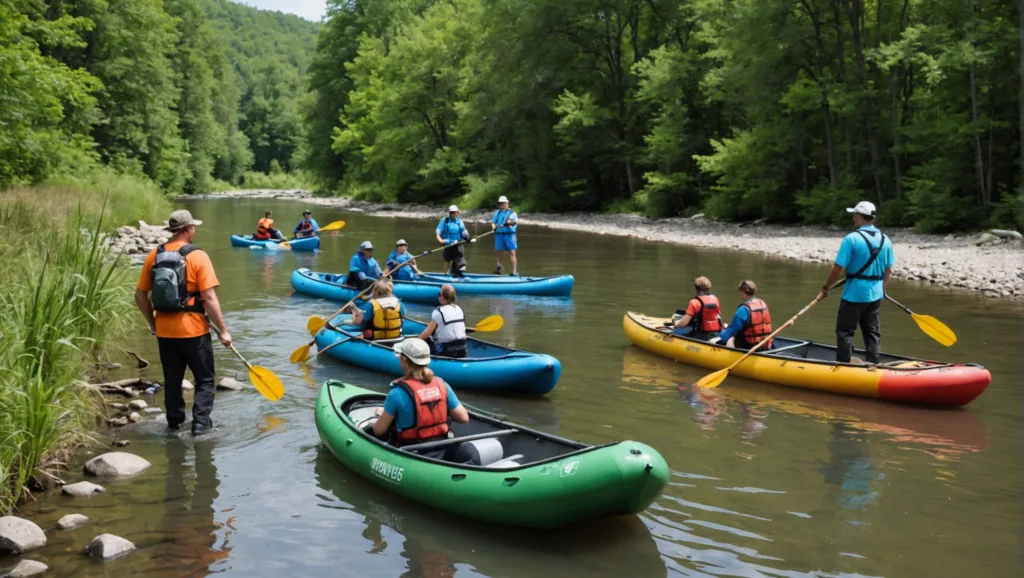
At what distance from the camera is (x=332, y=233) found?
30859 millimetres

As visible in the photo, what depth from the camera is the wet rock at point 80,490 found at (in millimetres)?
6066

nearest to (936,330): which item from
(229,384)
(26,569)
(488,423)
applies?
(488,423)

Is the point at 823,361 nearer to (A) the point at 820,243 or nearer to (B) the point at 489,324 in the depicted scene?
(B) the point at 489,324

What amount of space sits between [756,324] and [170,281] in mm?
6222

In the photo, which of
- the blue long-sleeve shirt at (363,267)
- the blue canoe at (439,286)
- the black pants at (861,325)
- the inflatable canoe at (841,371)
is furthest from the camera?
the blue canoe at (439,286)

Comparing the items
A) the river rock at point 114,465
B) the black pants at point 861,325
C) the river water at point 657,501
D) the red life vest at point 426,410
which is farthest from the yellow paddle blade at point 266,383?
the black pants at point 861,325

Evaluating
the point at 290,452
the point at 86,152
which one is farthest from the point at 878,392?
the point at 86,152

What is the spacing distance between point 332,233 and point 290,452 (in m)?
24.2

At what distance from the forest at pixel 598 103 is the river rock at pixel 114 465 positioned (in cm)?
1256

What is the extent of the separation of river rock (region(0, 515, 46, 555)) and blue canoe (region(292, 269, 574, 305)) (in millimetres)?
9693

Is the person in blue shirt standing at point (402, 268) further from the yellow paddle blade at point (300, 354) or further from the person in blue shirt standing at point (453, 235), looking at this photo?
the yellow paddle blade at point (300, 354)

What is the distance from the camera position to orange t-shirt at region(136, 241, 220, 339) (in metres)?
7.00

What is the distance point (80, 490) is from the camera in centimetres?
609

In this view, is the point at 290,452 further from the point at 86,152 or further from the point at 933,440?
the point at 86,152
